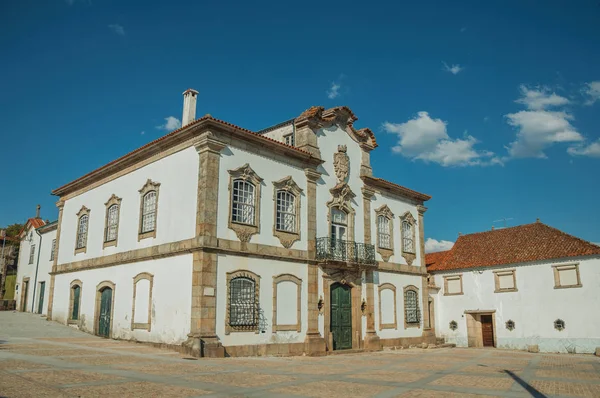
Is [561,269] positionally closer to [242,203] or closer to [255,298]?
[255,298]

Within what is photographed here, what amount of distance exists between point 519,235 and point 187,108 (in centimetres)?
1961

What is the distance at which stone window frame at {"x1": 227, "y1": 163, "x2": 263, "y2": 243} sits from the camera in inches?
657

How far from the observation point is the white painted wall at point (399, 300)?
22391mm

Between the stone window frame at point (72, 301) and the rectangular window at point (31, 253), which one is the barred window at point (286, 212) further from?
the rectangular window at point (31, 253)

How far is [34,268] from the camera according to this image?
1179 inches

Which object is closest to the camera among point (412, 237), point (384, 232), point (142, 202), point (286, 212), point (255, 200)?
point (255, 200)

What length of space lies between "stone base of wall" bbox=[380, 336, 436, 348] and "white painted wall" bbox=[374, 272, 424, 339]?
149 mm

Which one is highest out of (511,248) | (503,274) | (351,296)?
(511,248)

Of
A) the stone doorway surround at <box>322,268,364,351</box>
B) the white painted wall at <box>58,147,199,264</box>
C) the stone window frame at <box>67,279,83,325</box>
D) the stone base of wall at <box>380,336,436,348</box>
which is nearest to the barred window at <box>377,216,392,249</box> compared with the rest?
the stone doorway surround at <box>322,268,364,351</box>

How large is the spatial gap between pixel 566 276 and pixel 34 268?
29.6 meters

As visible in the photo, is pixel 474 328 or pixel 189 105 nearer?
pixel 189 105

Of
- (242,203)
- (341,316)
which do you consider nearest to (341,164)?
(242,203)

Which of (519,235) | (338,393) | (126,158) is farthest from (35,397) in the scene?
(519,235)

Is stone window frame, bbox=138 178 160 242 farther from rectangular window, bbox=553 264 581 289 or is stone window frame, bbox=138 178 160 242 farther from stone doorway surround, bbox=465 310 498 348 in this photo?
rectangular window, bbox=553 264 581 289
